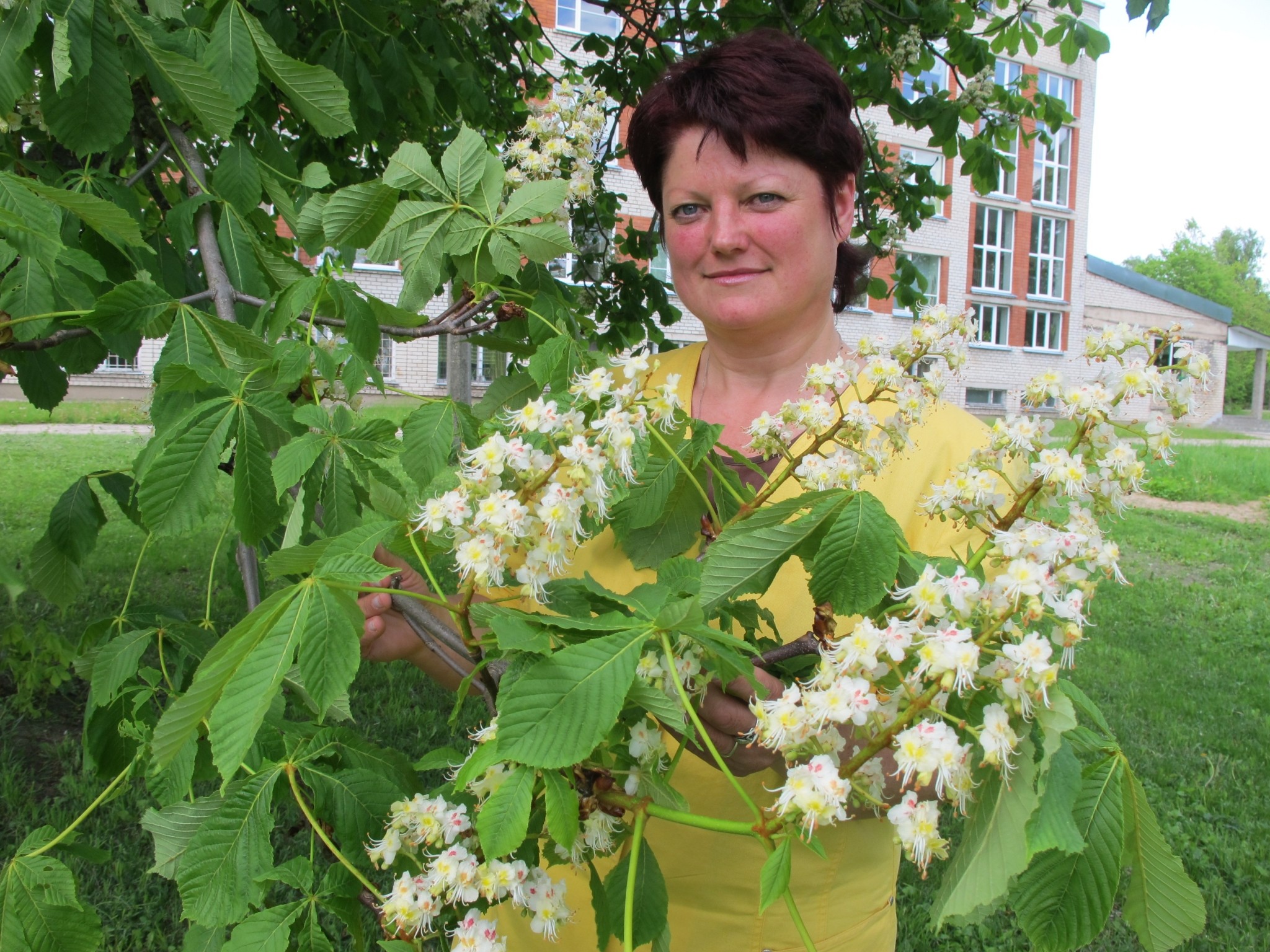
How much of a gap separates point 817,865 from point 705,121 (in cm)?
135

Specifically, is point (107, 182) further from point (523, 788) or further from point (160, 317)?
point (523, 788)

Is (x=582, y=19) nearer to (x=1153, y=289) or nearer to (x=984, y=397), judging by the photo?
(x=984, y=397)

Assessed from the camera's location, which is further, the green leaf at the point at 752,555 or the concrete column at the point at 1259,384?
the concrete column at the point at 1259,384

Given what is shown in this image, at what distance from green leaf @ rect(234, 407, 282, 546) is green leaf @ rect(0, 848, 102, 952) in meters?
0.54

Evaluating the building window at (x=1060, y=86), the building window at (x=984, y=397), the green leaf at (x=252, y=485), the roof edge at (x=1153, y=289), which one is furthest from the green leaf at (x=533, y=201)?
the roof edge at (x=1153, y=289)

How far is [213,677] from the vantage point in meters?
0.85

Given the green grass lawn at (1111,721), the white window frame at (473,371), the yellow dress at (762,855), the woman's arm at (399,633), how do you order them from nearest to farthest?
the woman's arm at (399,633), the yellow dress at (762,855), the green grass lawn at (1111,721), the white window frame at (473,371)

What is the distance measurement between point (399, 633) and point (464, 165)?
0.78 metres

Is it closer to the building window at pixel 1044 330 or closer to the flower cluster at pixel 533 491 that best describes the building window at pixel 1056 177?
the building window at pixel 1044 330

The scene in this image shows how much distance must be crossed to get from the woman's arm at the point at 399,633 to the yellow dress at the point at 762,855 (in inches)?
12.2

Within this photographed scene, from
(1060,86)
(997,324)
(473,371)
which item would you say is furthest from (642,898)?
(1060,86)

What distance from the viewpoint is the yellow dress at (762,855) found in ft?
5.09

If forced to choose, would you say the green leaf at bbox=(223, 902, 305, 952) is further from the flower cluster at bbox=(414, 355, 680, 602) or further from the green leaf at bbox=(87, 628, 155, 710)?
the green leaf at bbox=(87, 628, 155, 710)

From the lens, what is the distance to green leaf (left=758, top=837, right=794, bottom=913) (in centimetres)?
71
